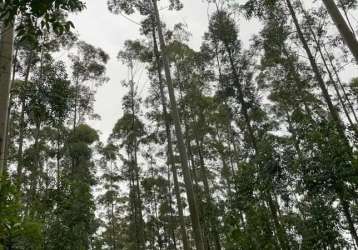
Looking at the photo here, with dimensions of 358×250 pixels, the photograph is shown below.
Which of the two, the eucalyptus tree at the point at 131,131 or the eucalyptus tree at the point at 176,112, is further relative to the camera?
the eucalyptus tree at the point at 131,131

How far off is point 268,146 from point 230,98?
157 inches

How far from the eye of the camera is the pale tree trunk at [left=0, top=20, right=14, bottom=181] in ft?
10.0

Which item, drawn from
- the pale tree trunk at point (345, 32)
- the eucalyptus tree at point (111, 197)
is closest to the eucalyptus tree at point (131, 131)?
the eucalyptus tree at point (111, 197)

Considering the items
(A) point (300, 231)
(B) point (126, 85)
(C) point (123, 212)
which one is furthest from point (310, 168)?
(C) point (123, 212)

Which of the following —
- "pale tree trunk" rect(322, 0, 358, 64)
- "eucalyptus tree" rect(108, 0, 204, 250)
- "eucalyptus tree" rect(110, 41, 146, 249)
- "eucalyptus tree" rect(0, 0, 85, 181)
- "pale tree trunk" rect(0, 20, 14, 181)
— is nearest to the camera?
"eucalyptus tree" rect(0, 0, 85, 181)

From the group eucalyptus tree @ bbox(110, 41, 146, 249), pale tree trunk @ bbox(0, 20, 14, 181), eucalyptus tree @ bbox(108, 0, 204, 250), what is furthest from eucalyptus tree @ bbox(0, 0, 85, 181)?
eucalyptus tree @ bbox(110, 41, 146, 249)

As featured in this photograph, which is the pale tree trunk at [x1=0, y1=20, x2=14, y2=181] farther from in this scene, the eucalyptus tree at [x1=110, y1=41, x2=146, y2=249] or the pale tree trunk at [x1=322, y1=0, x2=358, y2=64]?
the eucalyptus tree at [x1=110, y1=41, x2=146, y2=249]

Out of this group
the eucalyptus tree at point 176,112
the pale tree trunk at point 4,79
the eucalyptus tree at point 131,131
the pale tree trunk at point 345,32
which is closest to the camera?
the pale tree trunk at point 4,79

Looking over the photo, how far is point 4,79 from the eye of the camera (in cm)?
327

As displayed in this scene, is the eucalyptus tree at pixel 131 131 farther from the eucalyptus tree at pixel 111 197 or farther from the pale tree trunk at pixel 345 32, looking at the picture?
A: the pale tree trunk at pixel 345 32

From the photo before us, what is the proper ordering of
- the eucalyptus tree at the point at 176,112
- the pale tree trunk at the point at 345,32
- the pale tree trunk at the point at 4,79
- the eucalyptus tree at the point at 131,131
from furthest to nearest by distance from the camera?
the eucalyptus tree at the point at 131,131
the eucalyptus tree at the point at 176,112
the pale tree trunk at the point at 345,32
the pale tree trunk at the point at 4,79

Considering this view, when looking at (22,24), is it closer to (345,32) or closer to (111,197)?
(345,32)

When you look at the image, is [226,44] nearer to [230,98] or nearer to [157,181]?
[230,98]

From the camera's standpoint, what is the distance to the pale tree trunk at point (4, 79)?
3050mm
